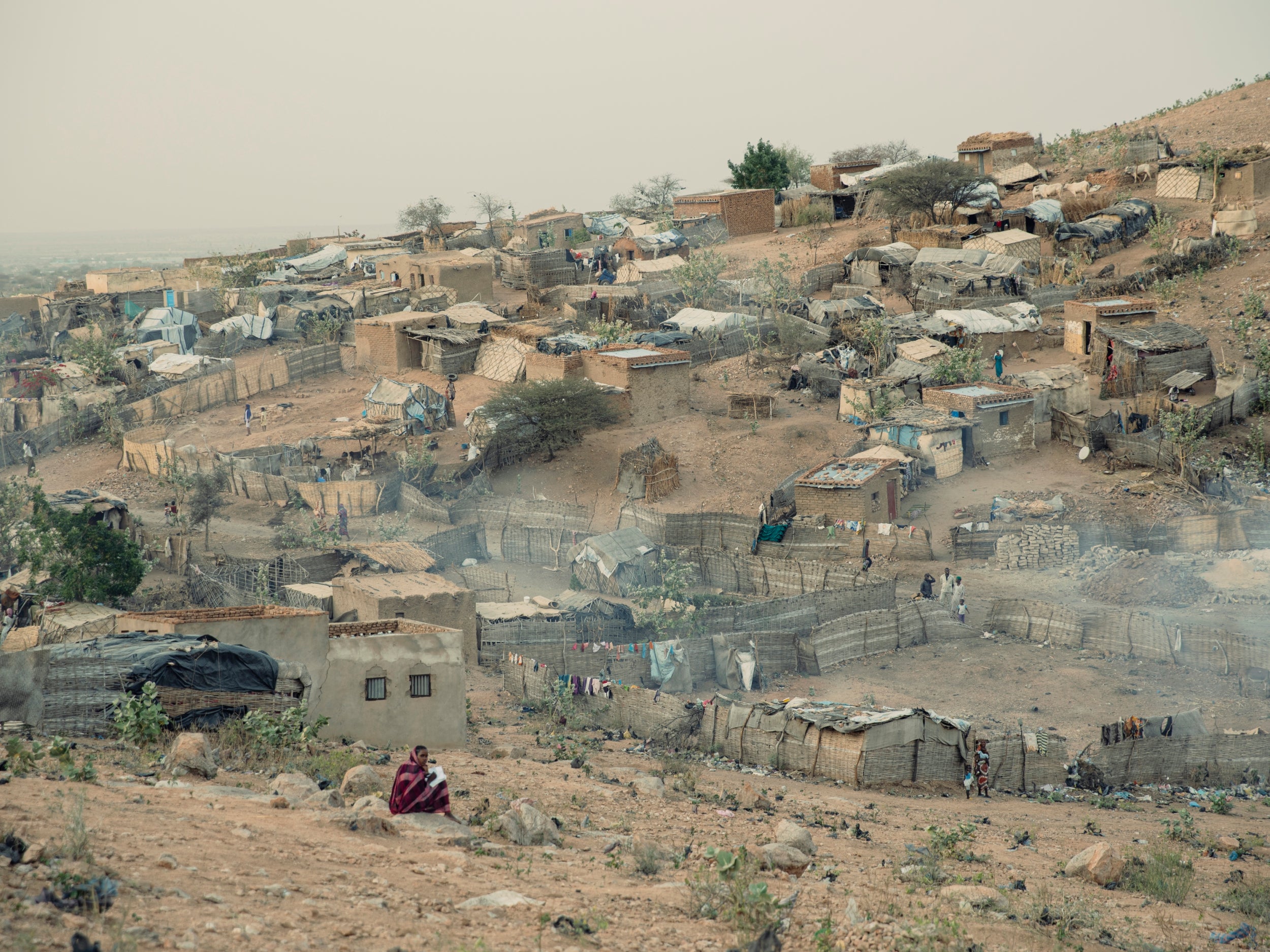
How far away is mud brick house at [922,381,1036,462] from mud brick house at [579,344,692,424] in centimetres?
657

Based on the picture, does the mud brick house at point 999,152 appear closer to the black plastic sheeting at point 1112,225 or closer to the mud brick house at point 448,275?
the black plastic sheeting at point 1112,225

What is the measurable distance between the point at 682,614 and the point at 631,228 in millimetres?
34670

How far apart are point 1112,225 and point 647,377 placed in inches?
747

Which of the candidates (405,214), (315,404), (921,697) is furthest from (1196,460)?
(405,214)

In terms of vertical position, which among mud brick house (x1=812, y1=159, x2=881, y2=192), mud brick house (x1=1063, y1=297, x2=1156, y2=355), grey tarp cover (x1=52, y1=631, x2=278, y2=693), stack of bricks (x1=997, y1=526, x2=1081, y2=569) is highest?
mud brick house (x1=812, y1=159, x2=881, y2=192)

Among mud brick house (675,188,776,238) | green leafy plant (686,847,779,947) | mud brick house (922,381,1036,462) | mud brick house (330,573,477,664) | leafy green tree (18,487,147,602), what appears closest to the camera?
green leafy plant (686,847,779,947)

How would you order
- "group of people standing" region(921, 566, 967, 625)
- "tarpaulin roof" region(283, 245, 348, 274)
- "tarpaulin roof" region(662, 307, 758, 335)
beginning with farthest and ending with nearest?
1. "tarpaulin roof" region(283, 245, 348, 274)
2. "tarpaulin roof" region(662, 307, 758, 335)
3. "group of people standing" region(921, 566, 967, 625)

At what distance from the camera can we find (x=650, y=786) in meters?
11.2

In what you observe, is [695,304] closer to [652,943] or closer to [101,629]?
[101,629]

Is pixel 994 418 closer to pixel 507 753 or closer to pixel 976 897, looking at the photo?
pixel 507 753

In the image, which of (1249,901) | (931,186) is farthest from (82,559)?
(931,186)

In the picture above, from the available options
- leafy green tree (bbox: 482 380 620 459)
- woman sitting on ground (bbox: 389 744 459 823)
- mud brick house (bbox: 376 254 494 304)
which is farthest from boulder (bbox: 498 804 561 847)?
mud brick house (bbox: 376 254 494 304)

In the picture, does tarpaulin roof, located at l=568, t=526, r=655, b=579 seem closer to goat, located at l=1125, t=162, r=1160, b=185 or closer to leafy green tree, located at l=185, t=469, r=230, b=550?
leafy green tree, located at l=185, t=469, r=230, b=550

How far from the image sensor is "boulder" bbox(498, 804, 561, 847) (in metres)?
8.31
